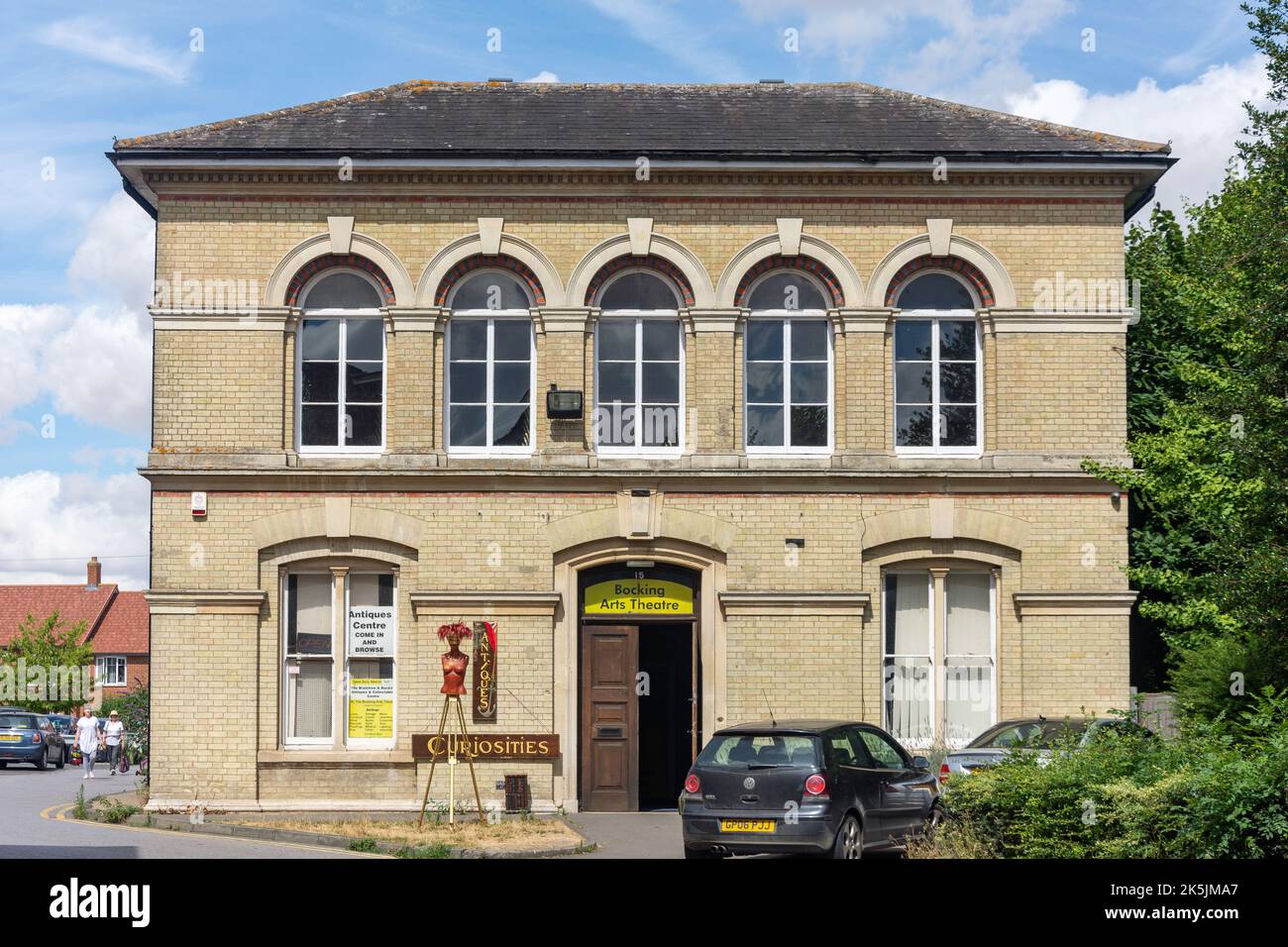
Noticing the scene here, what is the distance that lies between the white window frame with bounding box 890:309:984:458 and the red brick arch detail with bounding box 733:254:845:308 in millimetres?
937

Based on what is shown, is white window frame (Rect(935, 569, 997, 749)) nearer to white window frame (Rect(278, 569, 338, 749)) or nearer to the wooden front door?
the wooden front door

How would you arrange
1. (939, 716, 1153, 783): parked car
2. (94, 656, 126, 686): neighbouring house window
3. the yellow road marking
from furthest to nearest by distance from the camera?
(94, 656, 126, 686): neighbouring house window → the yellow road marking → (939, 716, 1153, 783): parked car

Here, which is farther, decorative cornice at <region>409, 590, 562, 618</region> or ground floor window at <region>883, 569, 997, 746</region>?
ground floor window at <region>883, 569, 997, 746</region>

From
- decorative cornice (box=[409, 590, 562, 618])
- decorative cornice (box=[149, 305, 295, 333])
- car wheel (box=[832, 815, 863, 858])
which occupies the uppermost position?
decorative cornice (box=[149, 305, 295, 333])

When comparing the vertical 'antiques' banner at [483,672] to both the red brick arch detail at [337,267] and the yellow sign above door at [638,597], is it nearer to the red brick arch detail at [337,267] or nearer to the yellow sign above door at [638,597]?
the yellow sign above door at [638,597]

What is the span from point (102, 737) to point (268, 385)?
87.1ft

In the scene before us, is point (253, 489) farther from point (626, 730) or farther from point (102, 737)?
point (102, 737)

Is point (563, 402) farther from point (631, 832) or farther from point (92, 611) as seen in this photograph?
point (92, 611)

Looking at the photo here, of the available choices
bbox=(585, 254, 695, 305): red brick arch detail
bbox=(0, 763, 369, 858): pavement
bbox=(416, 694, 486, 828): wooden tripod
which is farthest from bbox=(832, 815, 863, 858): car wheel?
bbox=(585, 254, 695, 305): red brick arch detail

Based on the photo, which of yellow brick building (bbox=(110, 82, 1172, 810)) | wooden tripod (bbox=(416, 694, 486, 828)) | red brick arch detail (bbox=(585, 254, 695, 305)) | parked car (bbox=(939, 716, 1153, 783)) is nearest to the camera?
parked car (bbox=(939, 716, 1153, 783))

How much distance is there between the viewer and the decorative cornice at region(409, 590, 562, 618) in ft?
67.2

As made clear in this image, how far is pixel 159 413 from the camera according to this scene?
2069 cm

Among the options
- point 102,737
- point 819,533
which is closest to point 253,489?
point 819,533

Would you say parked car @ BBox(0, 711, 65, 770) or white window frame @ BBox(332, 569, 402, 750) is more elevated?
white window frame @ BBox(332, 569, 402, 750)
